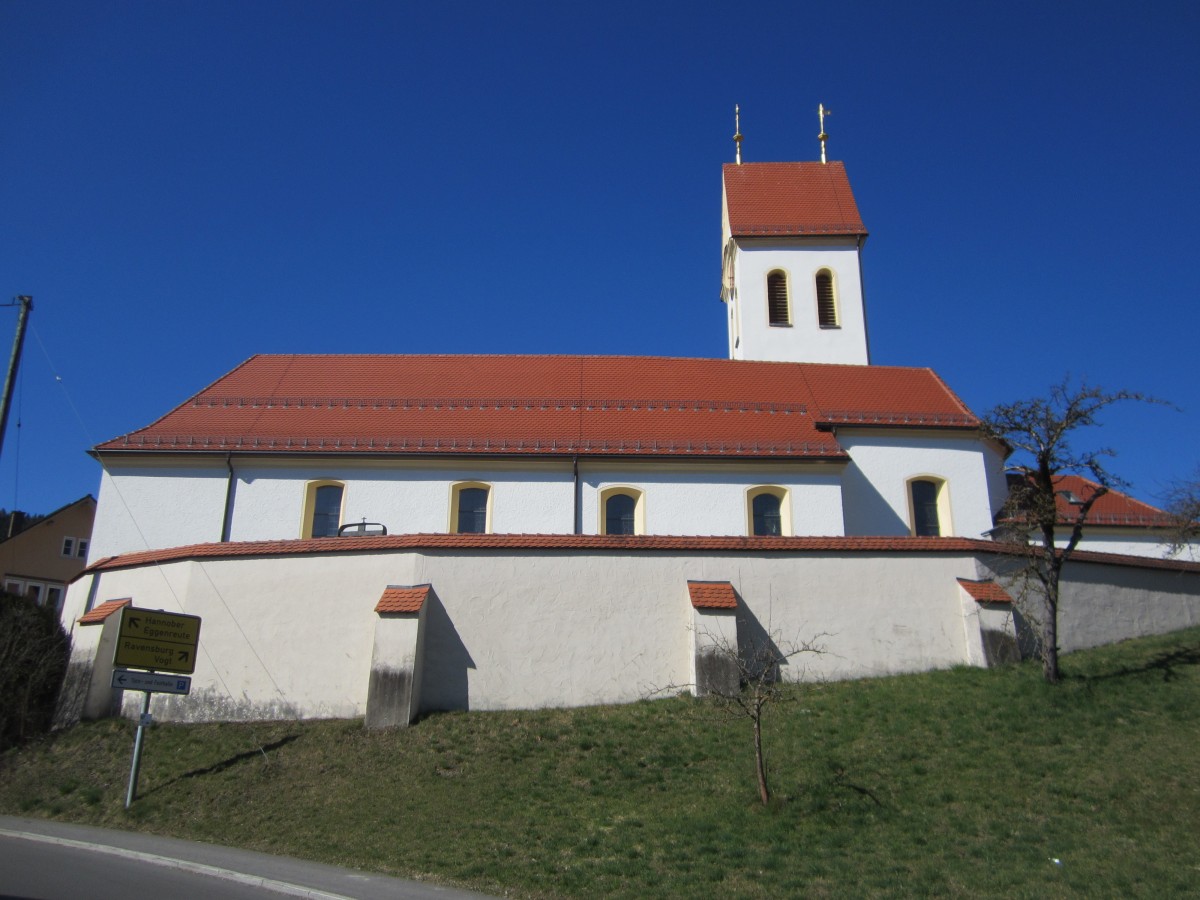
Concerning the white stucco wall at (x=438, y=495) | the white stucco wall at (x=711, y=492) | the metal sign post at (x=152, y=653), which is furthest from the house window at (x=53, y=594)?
the metal sign post at (x=152, y=653)

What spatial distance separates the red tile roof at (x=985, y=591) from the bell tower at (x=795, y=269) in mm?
14820

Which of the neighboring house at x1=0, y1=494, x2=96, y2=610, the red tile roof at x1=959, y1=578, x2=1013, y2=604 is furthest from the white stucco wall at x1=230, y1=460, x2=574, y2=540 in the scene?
the neighboring house at x1=0, y1=494, x2=96, y2=610

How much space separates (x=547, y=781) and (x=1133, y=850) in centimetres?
768

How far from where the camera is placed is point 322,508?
2653 cm

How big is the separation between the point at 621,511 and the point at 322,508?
7.62 metres

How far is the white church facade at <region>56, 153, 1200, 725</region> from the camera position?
19.5m

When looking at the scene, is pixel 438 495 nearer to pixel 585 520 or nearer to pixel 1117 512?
pixel 585 520

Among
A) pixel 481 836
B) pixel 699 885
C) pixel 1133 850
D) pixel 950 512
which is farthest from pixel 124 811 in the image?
pixel 950 512

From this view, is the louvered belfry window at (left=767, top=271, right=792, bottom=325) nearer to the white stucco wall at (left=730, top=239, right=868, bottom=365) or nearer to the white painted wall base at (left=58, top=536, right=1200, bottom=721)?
the white stucco wall at (left=730, top=239, right=868, bottom=365)

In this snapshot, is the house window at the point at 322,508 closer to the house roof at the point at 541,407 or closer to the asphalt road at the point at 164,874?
the house roof at the point at 541,407

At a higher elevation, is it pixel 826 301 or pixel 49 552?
pixel 826 301

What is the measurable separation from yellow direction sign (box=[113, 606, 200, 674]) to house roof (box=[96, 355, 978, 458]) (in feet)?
29.7

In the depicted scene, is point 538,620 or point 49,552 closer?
point 538,620

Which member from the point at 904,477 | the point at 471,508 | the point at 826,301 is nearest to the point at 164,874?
the point at 471,508
